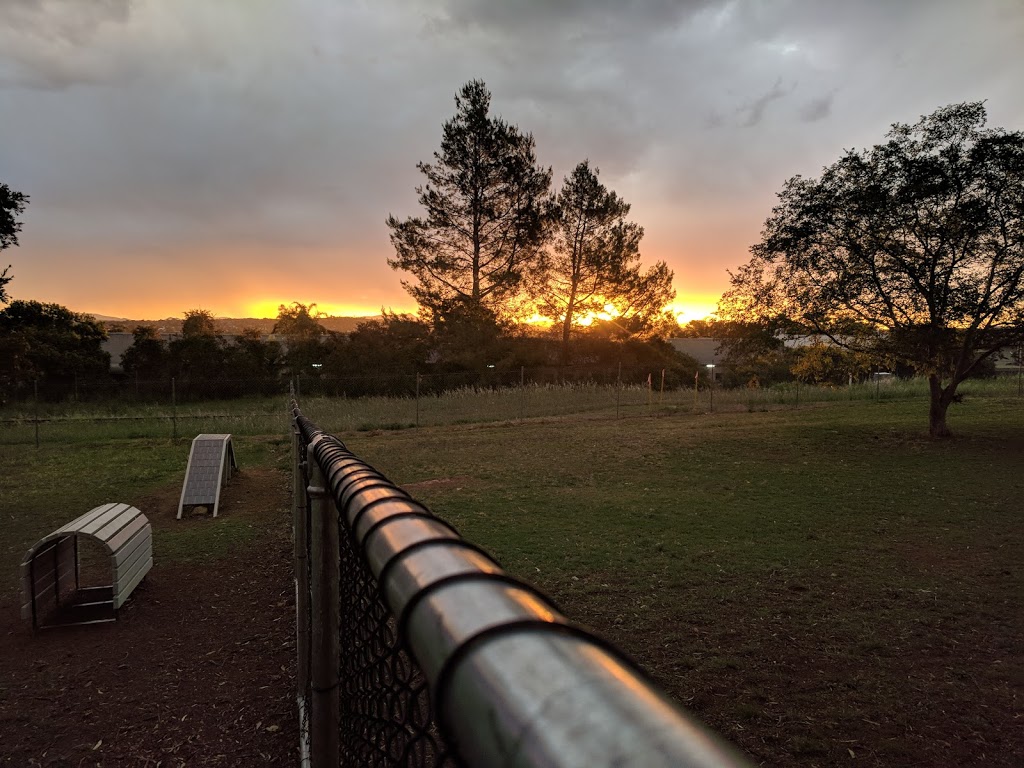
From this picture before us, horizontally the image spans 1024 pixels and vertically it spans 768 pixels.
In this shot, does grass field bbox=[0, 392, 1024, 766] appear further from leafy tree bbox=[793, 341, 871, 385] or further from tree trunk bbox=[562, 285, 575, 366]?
tree trunk bbox=[562, 285, 575, 366]

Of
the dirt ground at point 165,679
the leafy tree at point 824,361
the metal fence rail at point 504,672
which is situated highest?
the leafy tree at point 824,361

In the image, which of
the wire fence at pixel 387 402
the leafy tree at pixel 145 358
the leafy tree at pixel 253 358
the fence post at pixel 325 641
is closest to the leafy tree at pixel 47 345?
the leafy tree at pixel 145 358

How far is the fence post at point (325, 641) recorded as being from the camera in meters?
1.95

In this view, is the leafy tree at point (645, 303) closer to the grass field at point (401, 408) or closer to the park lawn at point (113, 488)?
the grass field at point (401, 408)

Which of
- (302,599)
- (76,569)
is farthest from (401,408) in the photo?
(302,599)

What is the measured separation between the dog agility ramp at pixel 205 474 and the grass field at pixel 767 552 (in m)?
1.12

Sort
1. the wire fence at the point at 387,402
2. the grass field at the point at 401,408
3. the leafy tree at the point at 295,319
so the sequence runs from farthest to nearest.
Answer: the leafy tree at the point at 295,319 → the wire fence at the point at 387,402 → the grass field at the point at 401,408

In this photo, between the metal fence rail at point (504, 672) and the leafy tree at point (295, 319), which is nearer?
the metal fence rail at point (504, 672)

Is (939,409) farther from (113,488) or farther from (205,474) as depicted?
(113,488)

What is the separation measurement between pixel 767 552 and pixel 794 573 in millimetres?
669

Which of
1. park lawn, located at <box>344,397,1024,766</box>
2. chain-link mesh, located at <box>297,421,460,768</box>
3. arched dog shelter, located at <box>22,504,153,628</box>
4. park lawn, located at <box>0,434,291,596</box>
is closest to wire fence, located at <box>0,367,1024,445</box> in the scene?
park lawn, located at <box>0,434,291,596</box>

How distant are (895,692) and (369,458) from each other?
1147cm

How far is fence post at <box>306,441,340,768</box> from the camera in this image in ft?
6.39

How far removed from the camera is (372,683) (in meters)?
1.49
